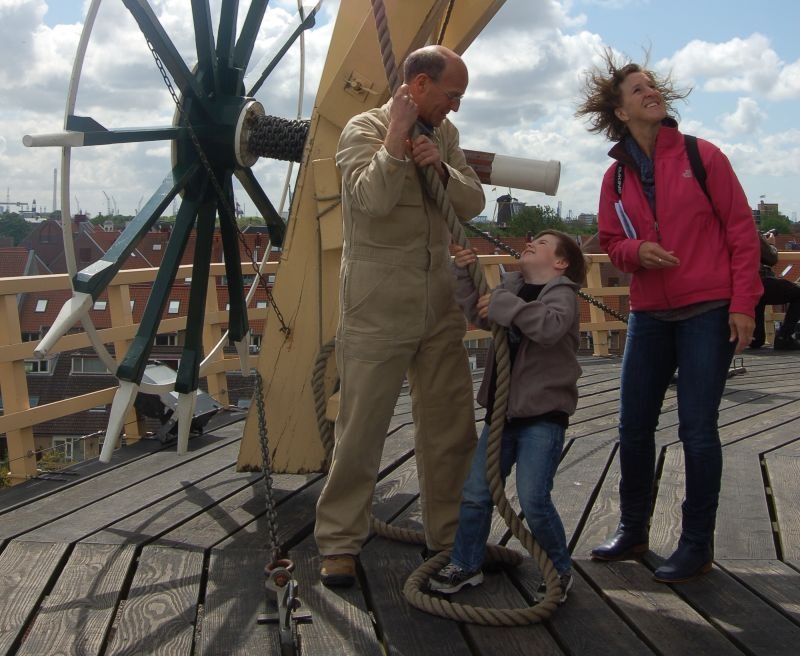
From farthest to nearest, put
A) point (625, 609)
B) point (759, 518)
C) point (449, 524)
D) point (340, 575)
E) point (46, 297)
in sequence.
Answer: point (46, 297) < point (759, 518) < point (449, 524) < point (340, 575) < point (625, 609)

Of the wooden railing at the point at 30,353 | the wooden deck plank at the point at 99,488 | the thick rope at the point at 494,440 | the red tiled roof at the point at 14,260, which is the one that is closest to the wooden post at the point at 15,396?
the wooden railing at the point at 30,353

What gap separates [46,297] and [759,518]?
29241 millimetres

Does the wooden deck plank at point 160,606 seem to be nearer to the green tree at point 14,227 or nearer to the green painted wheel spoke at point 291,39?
the green painted wheel spoke at point 291,39

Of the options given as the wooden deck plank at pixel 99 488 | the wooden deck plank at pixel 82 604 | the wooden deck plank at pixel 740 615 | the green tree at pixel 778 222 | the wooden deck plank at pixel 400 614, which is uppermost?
the green tree at pixel 778 222

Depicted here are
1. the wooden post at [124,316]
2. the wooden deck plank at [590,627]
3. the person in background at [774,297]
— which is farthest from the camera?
the person in background at [774,297]

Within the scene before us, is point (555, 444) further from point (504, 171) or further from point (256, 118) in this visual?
point (256, 118)

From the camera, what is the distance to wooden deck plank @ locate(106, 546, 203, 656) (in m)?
2.95

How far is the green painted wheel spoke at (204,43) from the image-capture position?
500 centimetres

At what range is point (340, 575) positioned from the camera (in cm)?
341

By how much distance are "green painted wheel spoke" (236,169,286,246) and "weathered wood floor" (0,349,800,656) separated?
54.7 inches

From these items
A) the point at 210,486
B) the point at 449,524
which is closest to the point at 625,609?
the point at 449,524

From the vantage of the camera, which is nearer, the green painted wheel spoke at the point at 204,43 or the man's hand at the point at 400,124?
the man's hand at the point at 400,124

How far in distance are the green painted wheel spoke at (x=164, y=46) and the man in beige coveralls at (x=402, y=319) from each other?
174 cm

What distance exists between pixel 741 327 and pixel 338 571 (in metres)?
1.57
